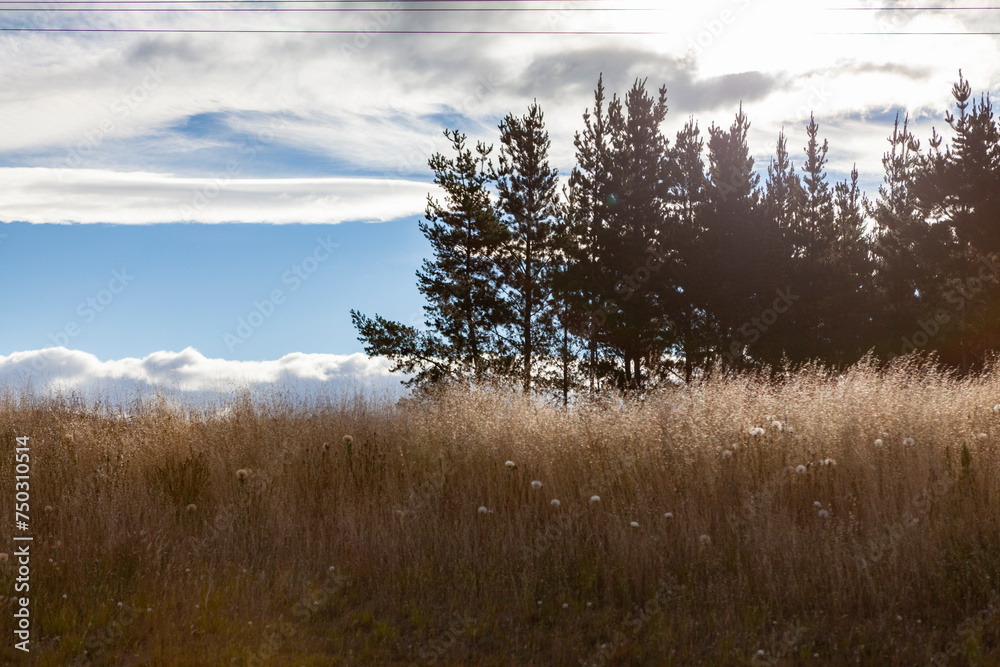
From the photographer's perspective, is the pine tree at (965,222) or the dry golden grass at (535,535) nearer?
the dry golden grass at (535,535)

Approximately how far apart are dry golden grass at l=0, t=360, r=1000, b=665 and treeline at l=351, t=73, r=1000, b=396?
13.1 m

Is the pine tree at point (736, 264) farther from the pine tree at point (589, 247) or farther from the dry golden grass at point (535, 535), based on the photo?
the dry golden grass at point (535, 535)

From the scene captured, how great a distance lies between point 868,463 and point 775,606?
339 centimetres

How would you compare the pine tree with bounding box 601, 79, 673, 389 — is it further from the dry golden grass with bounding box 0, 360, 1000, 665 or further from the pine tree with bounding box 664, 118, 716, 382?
the dry golden grass with bounding box 0, 360, 1000, 665

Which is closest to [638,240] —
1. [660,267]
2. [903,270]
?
[660,267]

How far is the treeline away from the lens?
24938mm

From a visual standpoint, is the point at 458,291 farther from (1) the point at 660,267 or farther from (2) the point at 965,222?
(2) the point at 965,222

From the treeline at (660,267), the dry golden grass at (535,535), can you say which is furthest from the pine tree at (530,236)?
the dry golden grass at (535,535)

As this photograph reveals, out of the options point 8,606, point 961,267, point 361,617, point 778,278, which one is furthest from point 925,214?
point 8,606

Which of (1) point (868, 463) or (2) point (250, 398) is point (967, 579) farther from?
(2) point (250, 398)

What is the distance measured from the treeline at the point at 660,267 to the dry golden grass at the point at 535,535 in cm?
1314

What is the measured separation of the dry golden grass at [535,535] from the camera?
5.29 meters

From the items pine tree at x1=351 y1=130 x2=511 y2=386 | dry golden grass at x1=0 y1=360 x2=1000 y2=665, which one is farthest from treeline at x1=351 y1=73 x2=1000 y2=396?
dry golden grass at x1=0 y1=360 x2=1000 y2=665

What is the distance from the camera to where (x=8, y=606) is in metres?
6.03
